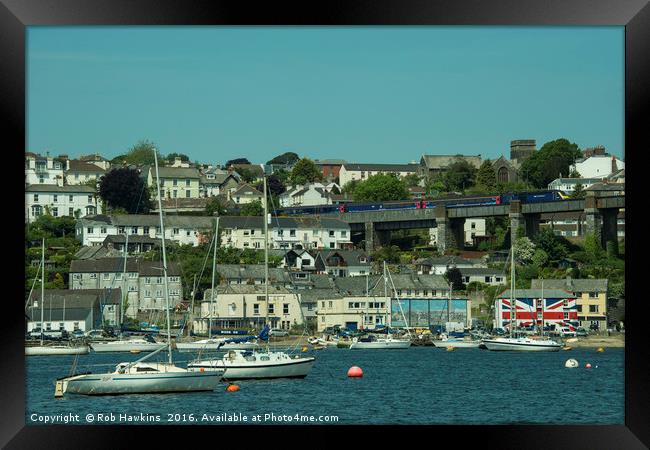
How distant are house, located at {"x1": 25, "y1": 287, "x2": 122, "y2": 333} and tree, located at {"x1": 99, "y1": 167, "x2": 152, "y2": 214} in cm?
1533

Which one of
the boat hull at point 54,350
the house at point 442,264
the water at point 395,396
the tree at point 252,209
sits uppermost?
the tree at point 252,209

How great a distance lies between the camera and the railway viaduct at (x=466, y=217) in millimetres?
55844

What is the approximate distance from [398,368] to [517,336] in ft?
39.5

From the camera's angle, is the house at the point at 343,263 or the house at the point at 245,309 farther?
the house at the point at 343,263

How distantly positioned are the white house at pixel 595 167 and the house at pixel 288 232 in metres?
15.7

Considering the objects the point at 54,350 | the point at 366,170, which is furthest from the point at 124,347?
the point at 366,170

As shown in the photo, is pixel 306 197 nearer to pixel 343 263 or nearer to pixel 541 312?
pixel 343 263

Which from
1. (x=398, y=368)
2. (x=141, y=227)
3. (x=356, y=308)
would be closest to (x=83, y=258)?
(x=141, y=227)

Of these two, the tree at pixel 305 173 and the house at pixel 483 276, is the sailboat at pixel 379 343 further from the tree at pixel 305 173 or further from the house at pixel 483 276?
the tree at pixel 305 173

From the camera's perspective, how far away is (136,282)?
47.8 m

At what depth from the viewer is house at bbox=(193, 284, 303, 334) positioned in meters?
44.7

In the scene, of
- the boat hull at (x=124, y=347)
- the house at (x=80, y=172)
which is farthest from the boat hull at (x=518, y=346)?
the house at (x=80, y=172)

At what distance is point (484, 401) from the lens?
21016mm
